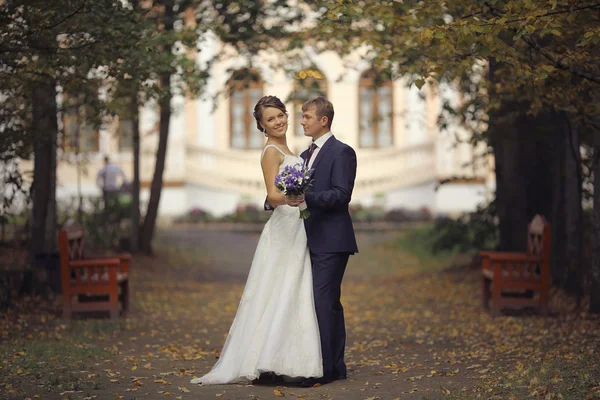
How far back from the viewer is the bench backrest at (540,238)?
37.9 ft

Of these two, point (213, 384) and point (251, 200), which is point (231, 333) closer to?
point (213, 384)

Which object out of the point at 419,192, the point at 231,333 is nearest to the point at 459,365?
the point at 231,333

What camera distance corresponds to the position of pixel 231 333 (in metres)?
7.84

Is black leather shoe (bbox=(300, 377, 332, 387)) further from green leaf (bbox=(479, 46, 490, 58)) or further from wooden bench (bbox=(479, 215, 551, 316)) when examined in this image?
wooden bench (bbox=(479, 215, 551, 316))

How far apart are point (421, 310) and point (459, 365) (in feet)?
16.4

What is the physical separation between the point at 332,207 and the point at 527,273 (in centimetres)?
506

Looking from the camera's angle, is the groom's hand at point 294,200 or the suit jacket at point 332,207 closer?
the groom's hand at point 294,200

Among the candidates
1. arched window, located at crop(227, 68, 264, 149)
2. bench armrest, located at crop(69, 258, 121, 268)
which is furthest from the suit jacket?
arched window, located at crop(227, 68, 264, 149)

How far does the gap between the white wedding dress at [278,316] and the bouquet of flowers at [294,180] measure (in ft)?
1.12

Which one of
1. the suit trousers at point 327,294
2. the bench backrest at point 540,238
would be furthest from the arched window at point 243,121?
the suit trousers at point 327,294

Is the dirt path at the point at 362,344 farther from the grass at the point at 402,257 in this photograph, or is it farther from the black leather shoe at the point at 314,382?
the grass at the point at 402,257

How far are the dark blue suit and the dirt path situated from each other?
526 millimetres

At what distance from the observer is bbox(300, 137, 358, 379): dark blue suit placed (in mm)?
7609

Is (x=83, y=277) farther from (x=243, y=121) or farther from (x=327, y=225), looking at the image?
(x=243, y=121)
